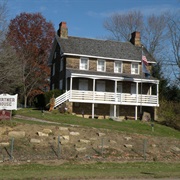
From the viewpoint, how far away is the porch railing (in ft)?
110

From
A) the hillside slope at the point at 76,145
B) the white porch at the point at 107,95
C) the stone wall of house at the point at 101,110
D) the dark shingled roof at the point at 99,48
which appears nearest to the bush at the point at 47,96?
the white porch at the point at 107,95

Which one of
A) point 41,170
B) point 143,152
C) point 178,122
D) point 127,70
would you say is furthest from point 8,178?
point 127,70

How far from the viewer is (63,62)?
37562 mm

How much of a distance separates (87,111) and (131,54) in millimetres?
9295

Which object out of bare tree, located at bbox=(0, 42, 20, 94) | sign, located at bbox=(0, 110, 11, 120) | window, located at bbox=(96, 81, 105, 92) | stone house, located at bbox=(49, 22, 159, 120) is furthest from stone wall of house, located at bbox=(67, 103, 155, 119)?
sign, located at bbox=(0, 110, 11, 120)

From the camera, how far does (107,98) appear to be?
34906 mm

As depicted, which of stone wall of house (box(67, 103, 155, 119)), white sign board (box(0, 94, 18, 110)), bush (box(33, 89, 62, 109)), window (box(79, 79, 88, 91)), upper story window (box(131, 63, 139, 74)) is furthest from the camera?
upper story window (box(131, 63, 139, 74))

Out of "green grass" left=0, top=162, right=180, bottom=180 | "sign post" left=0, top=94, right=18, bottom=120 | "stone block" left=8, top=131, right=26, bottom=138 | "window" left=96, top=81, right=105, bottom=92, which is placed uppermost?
"window" left=96, top=81, right=105, bottom=92

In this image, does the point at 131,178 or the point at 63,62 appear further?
the point at 63,62

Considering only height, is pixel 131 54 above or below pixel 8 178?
above

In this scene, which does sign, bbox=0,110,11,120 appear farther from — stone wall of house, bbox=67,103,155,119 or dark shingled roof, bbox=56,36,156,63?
dark shingled roof, bbox=56,36,156,63

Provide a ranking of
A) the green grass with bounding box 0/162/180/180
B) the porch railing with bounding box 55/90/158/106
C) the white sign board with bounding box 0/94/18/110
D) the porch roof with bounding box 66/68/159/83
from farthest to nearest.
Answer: the porch roof with bounding box 66/68/159/83
the porch railing with bounding box 55/90/158/106
the white sign board with bounding box 0/94/18/110
the green grass with bounding box 0/162/180/180

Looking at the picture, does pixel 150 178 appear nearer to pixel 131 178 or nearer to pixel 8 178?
pixel 131 178

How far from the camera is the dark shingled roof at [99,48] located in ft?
122
